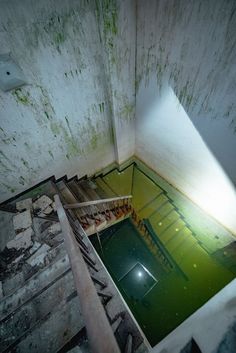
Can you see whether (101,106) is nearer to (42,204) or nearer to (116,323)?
(42,204)

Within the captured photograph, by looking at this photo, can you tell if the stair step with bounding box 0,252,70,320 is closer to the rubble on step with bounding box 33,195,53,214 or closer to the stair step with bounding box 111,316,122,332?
the stair step with bounding box 111,316,122,332

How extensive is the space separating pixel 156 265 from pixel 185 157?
3.08 meters

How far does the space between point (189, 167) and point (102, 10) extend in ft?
9.93

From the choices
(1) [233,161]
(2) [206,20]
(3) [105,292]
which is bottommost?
(3) [105,292]

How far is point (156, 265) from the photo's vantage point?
188 inches

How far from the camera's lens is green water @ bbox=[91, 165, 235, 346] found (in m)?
4.11

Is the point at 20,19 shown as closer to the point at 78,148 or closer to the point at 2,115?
the point at 2,115

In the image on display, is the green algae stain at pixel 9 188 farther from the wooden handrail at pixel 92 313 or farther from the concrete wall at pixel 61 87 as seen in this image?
the wooden handrail at pixel 92 313

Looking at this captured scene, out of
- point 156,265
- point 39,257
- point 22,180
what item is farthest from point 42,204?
point 156,265

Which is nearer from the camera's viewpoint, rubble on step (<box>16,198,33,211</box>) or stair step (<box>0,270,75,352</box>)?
stair step (<box>0,270,75,352</box>)

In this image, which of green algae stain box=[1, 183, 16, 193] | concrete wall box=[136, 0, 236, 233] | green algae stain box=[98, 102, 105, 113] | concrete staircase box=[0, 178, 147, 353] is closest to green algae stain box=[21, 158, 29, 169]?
green algae stain box=[1, 183, 16, 193]

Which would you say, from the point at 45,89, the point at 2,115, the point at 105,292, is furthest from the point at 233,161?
the point at 2,115

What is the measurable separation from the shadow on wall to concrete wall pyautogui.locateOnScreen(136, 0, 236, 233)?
0.02 metres

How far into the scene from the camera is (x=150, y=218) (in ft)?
16.7
